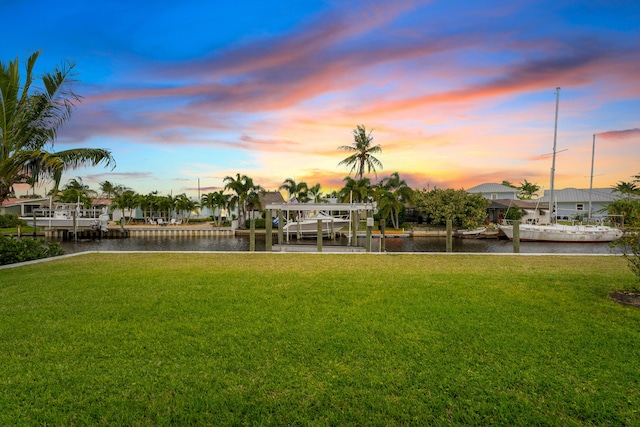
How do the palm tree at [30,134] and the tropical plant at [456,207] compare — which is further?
the tropical plant at [456,207]

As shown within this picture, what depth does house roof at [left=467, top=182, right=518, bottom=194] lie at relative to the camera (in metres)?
57.6

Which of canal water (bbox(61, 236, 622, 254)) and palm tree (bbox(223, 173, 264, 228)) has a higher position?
palm tree (bbox(223, 173, 264, 228))

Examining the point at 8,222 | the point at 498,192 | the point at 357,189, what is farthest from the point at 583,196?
the point at 8,222

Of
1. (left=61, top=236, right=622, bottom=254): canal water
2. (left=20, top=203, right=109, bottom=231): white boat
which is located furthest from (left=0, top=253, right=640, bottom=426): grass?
(left=20, top=203, right=109, bottom=231): white boat

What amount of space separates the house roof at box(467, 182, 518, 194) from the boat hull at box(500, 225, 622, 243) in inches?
963

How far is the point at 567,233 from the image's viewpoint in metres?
32.6

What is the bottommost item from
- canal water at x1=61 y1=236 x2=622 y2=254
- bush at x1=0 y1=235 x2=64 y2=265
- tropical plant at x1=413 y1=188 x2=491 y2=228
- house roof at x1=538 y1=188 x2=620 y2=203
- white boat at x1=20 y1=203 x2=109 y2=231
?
canal water at x1=61 y1=236 x2=622 y2=254

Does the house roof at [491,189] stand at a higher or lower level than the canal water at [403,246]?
higher

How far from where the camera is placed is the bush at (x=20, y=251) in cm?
1095

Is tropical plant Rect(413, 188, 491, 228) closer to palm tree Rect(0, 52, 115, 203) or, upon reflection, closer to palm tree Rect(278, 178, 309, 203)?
palm tree Rect(278, 178, 309, 203)

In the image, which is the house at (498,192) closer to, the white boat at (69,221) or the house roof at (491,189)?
the house roof at (491,189)

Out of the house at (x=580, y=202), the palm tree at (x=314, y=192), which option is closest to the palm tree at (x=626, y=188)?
the house at (x=580, y=202)

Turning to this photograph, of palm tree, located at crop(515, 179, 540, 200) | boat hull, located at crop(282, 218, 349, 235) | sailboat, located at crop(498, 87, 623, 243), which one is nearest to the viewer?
boat hull, located at crop(282, 218, 349, 235)

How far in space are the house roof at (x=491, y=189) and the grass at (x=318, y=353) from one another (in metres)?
54.6
